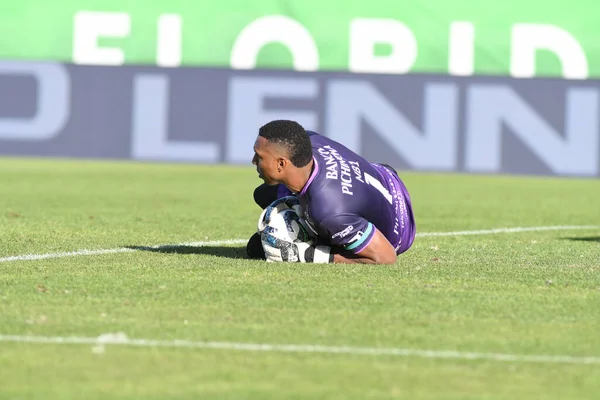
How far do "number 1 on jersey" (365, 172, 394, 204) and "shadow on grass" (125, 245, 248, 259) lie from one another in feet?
3.96

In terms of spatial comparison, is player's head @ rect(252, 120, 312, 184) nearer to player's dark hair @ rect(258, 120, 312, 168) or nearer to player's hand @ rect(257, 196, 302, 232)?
player's dark hair @ rect(258, 120, 312, 168)

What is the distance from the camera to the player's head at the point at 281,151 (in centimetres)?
885

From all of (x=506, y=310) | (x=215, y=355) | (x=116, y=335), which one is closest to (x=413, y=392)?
(x=215, y=355)

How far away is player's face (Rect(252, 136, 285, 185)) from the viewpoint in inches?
349

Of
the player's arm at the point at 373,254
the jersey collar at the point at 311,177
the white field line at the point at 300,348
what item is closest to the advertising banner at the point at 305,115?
the player's arm at the point at 373,254

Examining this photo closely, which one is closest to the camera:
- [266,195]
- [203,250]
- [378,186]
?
[378,186]

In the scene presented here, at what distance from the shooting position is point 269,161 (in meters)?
8.92

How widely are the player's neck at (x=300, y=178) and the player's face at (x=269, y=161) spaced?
0.26 ft

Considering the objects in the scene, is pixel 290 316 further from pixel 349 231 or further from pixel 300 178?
pixel 300 178

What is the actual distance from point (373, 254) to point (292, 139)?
3.26 feet

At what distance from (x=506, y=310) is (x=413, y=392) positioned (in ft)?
7.02

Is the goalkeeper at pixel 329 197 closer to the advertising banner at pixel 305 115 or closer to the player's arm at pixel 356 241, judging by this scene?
the player's arm at pixel 356 241

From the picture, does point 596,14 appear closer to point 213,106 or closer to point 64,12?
point 213,106

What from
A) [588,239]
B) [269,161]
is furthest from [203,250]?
[588,239]
